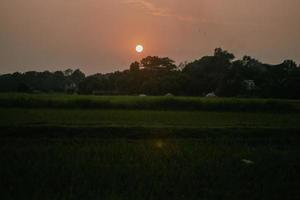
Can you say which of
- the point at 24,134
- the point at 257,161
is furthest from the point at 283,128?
the point at 24,134

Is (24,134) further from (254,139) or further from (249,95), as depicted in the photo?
(249,95)

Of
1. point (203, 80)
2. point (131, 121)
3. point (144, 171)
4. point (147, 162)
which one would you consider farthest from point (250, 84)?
point (144, 171)

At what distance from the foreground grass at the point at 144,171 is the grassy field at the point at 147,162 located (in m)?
0.02

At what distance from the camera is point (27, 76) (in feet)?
284

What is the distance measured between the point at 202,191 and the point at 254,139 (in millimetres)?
10500

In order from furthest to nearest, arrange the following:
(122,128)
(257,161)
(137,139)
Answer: (122,128) < (137,139) < (257,161)

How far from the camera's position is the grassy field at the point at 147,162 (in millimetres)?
8727

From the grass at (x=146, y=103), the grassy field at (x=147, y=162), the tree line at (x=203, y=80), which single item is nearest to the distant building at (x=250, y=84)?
the tree line at (x=203, y=80)

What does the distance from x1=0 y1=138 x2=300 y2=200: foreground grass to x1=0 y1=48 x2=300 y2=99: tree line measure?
37.9 meters

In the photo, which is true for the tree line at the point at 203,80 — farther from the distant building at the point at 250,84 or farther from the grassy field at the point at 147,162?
the grassy field at the point at 147,162

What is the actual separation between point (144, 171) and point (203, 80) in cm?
5486

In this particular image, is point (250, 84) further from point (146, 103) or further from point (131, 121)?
point (131, 121)

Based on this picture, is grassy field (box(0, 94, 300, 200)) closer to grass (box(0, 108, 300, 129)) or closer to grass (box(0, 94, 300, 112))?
grass (box(0, 108, 300, 129))

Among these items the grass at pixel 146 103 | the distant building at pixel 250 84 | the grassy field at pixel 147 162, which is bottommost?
the grassy field at pixel 147 162
